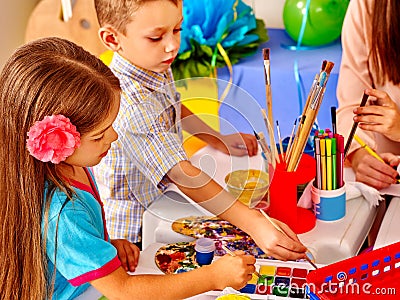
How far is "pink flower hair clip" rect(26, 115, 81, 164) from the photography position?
0.97 meters

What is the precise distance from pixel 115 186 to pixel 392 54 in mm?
683

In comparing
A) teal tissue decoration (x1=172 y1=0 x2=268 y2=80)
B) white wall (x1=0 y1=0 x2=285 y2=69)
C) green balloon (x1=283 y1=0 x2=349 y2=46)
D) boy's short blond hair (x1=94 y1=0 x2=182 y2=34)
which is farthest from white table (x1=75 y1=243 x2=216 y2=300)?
white wall (x1=0 y1=0 x2=285 y2=69)

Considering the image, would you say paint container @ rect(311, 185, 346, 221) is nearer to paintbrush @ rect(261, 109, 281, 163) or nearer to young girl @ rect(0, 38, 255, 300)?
paintbrush @ rect(261, 109, 281, 163)

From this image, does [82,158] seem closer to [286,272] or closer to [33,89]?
[33,89]

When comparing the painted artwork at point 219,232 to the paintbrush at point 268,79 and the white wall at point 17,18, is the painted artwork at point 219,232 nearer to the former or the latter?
the paintbrush at point 268,79

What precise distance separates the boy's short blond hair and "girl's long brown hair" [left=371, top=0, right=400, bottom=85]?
54cm

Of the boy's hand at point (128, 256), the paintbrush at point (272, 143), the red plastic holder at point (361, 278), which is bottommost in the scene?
the boy's hand at point (128, 256)

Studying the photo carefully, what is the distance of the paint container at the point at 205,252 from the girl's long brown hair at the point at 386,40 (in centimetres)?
70

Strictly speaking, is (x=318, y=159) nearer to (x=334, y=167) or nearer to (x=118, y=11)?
(x=334, y=167)

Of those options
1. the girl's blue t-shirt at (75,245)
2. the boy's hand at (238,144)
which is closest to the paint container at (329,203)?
the boy's hand at (238,144)

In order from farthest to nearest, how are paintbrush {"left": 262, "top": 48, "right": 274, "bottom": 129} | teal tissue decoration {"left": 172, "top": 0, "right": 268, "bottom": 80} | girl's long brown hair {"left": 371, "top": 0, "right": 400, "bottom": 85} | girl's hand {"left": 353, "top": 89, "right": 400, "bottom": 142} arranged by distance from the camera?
1. teal tissue decoration {"left": 172, "top": 0, "right": 268, "bottom": 80}
2. girl's long brown hair {"left": 371, "top": 0, "right": 400, "bottom": 85}
3. girl's hand {"left": 353, "top": 89, "right": 400, "bottom": 142}
4. paintbrush {"left": 262, "top": 48, "right": 274, "bottom": 129}

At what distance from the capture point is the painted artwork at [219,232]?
118cm

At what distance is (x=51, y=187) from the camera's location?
40.5 inches

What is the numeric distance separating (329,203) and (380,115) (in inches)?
8.9
